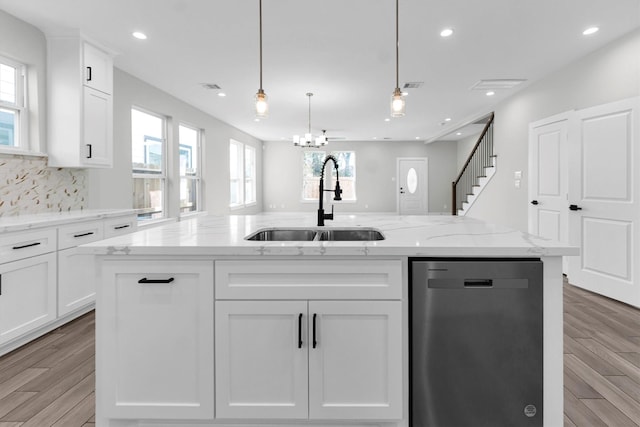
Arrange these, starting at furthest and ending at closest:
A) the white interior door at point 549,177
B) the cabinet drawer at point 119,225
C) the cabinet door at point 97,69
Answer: the white interior door at point 549,177 < the cabinet door at point 97,69 < the cabinet drawer at point 119,225

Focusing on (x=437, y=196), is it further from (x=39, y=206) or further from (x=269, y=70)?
(x=39, y=206)

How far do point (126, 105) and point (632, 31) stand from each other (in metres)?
5.61

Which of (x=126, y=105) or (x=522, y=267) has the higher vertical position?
(x=126, y=105)

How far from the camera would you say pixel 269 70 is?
15.4 feet

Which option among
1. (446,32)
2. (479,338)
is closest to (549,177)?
(446,32)

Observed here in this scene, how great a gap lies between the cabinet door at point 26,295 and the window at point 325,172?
357 inches

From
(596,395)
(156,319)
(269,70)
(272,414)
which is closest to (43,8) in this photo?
(269,70)

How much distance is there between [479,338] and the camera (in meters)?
1.49

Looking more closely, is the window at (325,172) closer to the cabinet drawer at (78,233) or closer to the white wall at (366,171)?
the white wall at (366,171)

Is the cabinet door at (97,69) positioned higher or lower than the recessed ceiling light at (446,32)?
lower

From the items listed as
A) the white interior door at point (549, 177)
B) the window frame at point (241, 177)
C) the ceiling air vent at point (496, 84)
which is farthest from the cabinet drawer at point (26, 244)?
the window frame at point (241, 177)

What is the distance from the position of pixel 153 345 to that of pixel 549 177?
5063 millimetres

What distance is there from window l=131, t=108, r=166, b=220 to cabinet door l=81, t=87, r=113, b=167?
2.97 feet

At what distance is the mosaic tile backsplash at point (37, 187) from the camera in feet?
10.2
